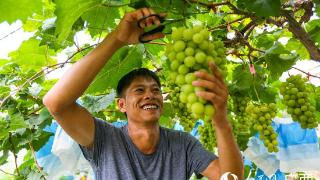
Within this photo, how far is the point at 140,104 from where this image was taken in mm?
2340

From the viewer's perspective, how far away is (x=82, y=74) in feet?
5.93

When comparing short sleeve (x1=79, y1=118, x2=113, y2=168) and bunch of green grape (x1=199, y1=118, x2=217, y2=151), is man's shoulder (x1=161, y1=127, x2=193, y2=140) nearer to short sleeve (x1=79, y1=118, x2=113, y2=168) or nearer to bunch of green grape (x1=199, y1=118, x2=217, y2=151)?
short sleeve (x1=79, y1=118, x2=113, y2=168)

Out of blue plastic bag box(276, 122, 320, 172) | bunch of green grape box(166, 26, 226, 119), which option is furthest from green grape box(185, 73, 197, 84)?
blue plastic bag box(276, 122, 320, 172)

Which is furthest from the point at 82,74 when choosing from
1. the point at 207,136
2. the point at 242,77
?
the point at 207,136

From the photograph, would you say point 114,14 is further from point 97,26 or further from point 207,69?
point 207,69

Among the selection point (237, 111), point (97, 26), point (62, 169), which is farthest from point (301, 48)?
point (62, 169)

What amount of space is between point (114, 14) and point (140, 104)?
494 mm

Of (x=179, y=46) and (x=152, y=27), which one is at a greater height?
(x=152, y=27)

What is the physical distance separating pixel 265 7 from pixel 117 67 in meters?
1.12

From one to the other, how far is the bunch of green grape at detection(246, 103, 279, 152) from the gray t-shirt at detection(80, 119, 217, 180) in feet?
1.15

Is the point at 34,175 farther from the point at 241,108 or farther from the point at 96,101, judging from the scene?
the point at 241,108

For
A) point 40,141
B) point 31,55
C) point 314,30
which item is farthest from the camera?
point 40,141

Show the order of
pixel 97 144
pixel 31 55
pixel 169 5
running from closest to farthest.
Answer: pixel 169 5
pixel 97 144
pixel 31 55

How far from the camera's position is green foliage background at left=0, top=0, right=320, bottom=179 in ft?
5.42
